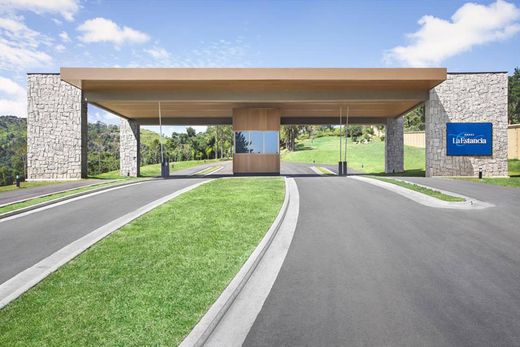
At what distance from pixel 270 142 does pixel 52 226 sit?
17.3m

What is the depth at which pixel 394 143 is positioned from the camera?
31281mm

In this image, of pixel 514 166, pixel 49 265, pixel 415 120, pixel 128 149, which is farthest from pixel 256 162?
pixel 415 120

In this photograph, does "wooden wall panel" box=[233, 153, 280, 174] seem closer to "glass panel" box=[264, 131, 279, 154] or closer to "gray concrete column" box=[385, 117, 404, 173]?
"glass panel" box=[264, 131, 279, 154]

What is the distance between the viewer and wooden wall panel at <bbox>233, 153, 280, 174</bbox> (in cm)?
2442

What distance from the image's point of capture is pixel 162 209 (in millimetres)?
10109

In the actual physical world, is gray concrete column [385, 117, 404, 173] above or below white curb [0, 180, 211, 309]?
above

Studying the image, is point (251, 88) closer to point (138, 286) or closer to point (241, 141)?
point (241, 141)

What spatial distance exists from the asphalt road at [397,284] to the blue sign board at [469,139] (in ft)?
47.2

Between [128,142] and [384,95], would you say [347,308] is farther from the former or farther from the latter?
[128,142]

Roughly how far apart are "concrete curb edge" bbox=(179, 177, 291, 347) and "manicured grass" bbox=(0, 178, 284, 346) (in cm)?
12

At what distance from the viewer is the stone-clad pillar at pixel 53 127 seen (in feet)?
72.1

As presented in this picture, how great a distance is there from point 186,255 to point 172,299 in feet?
5.77

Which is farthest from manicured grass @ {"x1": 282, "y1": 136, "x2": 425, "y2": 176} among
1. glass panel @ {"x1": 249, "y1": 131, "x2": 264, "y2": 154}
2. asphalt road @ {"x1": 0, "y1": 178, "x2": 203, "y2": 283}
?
asphalt road @ {"x1": 0, "y1": 178, "x2": 203, "y2": 283}

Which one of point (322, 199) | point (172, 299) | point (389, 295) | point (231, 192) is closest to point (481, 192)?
point (322, 199)
